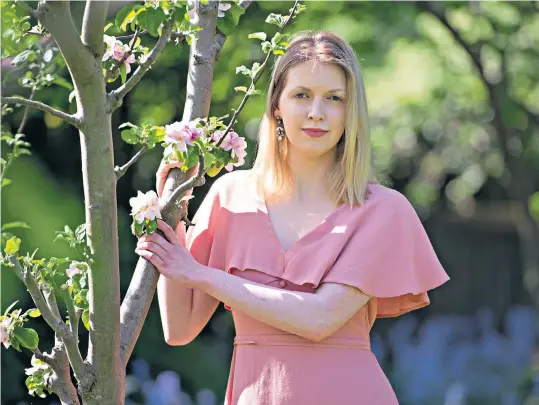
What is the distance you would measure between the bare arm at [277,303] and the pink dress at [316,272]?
6 cm

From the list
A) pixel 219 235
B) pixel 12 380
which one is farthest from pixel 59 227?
pixel 219 235

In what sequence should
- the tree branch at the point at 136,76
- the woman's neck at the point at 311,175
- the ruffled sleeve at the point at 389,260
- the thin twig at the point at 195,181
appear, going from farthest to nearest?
the woman's neck at the point at 311,175
the ruffled sleeve at the point at 389,260
the thin twig at the point at 195,181
the tree branch at the point at 136,76

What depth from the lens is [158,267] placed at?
2.33 m

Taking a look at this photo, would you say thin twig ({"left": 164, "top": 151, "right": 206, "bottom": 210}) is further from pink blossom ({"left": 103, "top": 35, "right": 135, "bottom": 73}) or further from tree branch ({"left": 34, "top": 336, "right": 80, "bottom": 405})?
tree branch ({"left": 34, "top": 336, "right": 80, "bottom": 405})

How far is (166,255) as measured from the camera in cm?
233

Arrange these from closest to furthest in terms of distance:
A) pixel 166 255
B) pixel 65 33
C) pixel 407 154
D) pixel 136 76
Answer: pixel 65 33 < pixel 136 76 < pixel 166 255 < pixel 407 154

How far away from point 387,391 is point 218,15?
971mm

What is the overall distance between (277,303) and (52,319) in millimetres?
496

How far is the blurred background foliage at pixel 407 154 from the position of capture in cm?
517

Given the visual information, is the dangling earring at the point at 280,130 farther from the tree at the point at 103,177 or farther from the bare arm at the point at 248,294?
the bare arm at the point at 248,294

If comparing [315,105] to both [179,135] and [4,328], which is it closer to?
[179,135]

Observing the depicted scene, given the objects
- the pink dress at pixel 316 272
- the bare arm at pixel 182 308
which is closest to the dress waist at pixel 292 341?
the pink dress at pixel 316 272

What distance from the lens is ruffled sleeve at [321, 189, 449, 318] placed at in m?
2.44

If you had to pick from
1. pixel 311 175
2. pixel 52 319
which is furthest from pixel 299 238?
pixel 52 319
